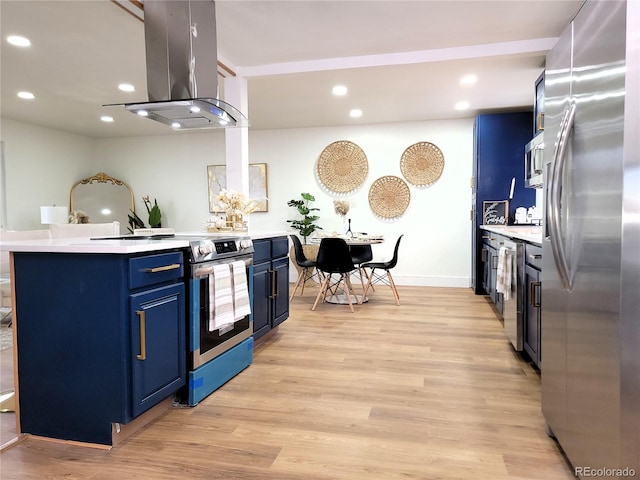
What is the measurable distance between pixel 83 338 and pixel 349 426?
48.8 inches

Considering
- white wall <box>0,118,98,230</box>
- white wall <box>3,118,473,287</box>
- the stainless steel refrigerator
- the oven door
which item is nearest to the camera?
the stainless steel refrigerator

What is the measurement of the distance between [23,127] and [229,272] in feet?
17.8

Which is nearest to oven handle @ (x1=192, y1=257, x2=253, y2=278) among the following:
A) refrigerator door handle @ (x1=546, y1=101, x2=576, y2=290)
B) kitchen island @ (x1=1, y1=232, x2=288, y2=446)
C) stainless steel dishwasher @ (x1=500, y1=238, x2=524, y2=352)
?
kitchen island @ (x1=1, y1=232, x2=288, y2=446)

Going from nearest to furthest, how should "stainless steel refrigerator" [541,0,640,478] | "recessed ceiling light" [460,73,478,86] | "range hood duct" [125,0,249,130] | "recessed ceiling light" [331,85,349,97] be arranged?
"stainless steel refrigerator" [541,0,640,478], "range hood duct" [125,0,249,130], "recessed ceiling light" [460,73,478,86], "recessed ceiling light" [331,85,349,97]

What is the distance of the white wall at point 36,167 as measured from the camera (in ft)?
19.4

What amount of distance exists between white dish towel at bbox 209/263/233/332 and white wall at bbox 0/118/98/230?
16.8 ft

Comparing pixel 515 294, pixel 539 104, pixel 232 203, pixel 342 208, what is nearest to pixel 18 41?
pixel 232 203

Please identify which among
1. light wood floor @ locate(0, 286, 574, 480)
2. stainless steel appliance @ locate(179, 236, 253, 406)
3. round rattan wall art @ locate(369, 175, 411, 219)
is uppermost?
round rattan wall art @ locate(369, 175, 411, 219)

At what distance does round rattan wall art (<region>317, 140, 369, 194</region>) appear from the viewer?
6.31 metres

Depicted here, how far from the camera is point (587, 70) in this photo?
1413 millimetres

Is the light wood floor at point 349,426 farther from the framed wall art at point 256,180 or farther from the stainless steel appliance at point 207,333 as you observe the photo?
the framed wall art at point 256,180

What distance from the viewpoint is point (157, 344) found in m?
1.96

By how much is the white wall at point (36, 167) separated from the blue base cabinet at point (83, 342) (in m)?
5.10

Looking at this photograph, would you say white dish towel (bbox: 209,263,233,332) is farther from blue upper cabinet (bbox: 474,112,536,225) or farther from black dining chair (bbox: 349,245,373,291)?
blue upper cabinet (bbox: 474,112,536,225)
